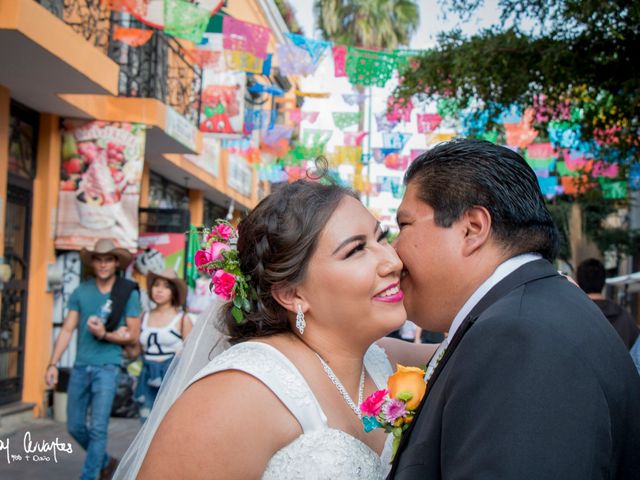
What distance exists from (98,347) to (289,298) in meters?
4.56

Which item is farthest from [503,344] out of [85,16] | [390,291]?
[85,16]

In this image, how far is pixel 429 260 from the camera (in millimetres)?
2383

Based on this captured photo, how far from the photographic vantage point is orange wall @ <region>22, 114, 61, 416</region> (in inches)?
418

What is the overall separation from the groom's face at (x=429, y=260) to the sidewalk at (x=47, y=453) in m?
5.87

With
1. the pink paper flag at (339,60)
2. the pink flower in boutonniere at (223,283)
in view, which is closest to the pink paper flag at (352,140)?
the pink paper flag at (339,60)

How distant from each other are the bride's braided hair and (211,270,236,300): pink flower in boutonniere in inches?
3.8

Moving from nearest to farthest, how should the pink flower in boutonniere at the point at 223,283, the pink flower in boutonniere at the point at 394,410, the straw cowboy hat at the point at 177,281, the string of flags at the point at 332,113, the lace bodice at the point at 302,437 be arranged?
1. the pink flower in boutonniere at the point at 394,410
2. the lace bodice at the point at 302,437
3. the pink flower in boutonniere at the point at 223,283
4. the straw cowboy hat at the point at 177,281
5. the string of flags at the point at 332,113

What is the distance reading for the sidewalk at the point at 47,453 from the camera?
7.45m

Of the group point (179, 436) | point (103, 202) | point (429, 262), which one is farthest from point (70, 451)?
point (429, 262)

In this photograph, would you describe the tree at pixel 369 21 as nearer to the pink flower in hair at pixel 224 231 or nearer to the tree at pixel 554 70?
the tree at pixel 554 70

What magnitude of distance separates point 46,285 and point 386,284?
9.18 meters

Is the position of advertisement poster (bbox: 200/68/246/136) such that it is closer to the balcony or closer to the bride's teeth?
the balcony

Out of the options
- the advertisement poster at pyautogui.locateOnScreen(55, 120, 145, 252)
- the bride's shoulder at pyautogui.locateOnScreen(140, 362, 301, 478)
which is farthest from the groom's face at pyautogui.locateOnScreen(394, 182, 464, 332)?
the advertisement poster at pyautogui.locateOnScreen(55, 120, 145, 252)

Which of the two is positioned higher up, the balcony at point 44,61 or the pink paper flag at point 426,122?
the pink paper flag at point 426,122
